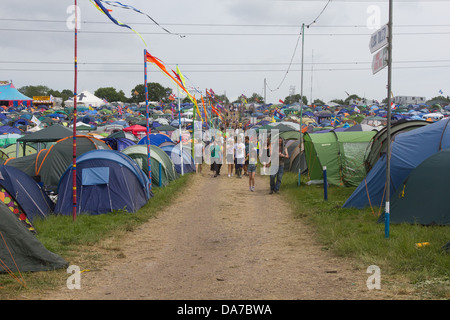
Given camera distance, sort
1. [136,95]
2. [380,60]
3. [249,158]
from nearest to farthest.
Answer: [380,60] → [249,158] → [136,95]

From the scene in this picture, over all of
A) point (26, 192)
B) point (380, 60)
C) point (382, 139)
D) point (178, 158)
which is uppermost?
point (380, 60)

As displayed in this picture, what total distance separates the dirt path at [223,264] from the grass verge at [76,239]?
30 centimetres

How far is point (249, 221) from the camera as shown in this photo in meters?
12.2

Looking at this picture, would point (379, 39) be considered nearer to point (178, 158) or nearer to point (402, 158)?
point (402, 158)

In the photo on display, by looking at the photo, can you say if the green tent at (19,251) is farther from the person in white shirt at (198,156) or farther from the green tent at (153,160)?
the person in white shirt at (198,156)

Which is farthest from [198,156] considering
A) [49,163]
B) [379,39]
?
[379,39]

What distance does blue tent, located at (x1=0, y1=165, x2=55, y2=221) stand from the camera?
11.6m

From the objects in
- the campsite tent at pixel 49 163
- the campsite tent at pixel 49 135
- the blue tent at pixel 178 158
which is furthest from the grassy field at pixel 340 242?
the blue tent at pixel 178 158

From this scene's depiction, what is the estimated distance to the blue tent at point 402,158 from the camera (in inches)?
451

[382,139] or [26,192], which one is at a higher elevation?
[382,139]

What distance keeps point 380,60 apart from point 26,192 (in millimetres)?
9171

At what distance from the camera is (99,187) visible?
12773 millimetres

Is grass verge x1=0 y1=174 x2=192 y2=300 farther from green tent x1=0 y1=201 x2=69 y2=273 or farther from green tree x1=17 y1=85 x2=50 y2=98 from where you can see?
green tree x1=17 y1=85 x2=50 y2=98

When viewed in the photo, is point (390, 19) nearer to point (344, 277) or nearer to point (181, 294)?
point (344, 277)
